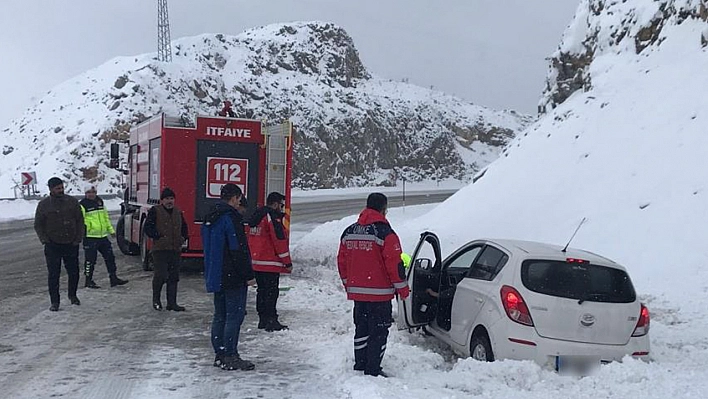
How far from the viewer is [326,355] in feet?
24.1

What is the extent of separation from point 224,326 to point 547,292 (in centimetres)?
313

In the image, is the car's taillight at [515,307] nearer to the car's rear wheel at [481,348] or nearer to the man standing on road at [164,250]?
the car's rear wheel at [481,348]

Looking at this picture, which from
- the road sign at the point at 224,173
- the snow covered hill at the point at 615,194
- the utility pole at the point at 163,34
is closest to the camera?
the snow covered hill at the point at 615,194

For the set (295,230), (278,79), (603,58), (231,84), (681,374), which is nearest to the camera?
(681,374)

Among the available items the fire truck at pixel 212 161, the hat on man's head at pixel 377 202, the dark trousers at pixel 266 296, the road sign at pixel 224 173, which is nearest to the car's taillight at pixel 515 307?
the hat on man's head at pixel 377 202

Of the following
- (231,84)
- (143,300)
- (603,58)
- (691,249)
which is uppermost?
(231,84)

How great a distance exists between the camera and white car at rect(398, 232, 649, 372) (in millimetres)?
6172

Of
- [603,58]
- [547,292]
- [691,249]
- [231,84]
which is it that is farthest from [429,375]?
[231,84]

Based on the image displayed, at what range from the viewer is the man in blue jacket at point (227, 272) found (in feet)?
22.0

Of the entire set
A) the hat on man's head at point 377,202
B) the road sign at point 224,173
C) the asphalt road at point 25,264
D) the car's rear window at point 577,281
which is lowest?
the asphalt road at point 25,264

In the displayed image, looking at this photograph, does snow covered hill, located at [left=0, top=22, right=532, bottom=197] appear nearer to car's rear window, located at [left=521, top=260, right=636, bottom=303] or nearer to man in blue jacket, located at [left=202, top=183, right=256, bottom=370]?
man in blue jacket, located at [left=202, top=183, right=256, bottom=370]

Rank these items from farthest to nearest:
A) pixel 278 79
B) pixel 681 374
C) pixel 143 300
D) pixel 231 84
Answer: pixel 278 79 → pixel 231 84 → pixel 143 300 → pixel 681 374

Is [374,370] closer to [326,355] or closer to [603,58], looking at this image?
[326,355]

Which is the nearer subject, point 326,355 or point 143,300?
point 326,355
